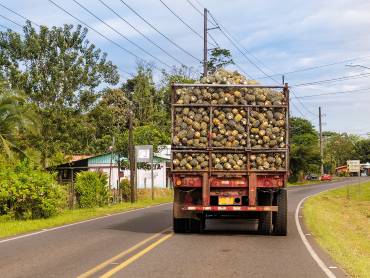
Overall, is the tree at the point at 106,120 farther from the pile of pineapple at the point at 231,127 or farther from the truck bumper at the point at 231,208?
the truck bumper at the point at 231,208

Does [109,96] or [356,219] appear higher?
[109,96]

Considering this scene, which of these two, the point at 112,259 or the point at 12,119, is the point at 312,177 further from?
the point at 112,259

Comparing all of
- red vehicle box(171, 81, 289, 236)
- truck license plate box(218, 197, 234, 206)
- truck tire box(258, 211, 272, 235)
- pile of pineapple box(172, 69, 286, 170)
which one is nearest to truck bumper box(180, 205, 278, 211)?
red vehicle box(171, 81, 289, 236)

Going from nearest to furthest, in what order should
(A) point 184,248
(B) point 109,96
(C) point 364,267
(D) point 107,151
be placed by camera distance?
(C) point 364,267 < (A) point 184,248 < (D) point 107,151 < (B) point 109,96

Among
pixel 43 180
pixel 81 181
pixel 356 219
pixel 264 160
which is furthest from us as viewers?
pixel 81 181

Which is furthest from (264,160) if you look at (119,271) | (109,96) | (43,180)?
(109,96)

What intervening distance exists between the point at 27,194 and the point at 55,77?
45.3ft

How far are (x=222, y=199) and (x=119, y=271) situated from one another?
593cm

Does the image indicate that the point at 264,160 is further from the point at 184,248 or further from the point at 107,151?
the point at 107,151

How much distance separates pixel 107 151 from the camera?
51.2 meters

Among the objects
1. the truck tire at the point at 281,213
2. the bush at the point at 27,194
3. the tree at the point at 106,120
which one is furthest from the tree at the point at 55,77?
the truck tire at the point at 281,213

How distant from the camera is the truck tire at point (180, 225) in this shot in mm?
15874

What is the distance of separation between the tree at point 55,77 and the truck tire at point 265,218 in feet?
66.0

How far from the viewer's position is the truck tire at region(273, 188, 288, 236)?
15.2 metres
